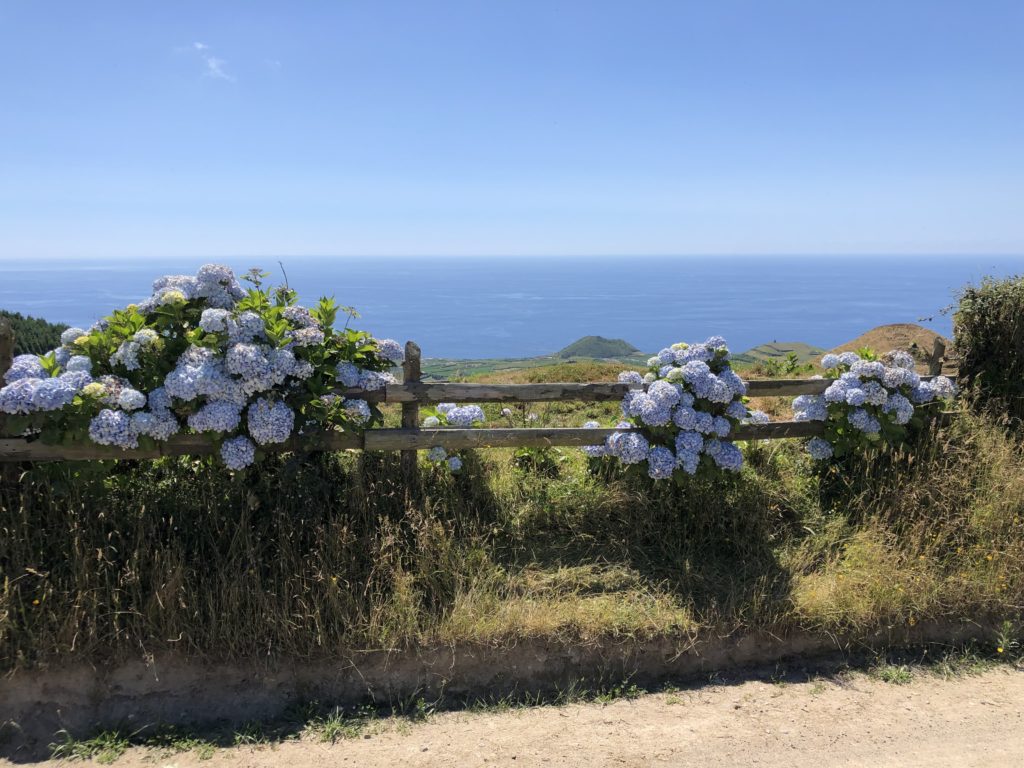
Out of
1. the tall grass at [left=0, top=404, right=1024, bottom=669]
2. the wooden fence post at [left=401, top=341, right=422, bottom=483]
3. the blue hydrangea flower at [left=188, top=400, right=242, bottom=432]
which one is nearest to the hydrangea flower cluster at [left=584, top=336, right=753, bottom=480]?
the tall grass at [left=0, top=404, right=1024, bottom=669]

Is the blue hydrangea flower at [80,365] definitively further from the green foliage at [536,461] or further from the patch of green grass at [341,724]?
the green foliage at [536,461]

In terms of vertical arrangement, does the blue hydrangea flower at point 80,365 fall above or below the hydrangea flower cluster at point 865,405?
above

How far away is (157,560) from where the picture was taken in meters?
4.51

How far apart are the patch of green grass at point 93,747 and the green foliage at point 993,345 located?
8.47 meters

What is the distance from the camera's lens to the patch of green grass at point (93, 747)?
3958 millimetres

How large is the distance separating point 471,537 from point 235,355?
7.84 ft

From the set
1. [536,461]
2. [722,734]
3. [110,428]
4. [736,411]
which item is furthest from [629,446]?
[110,428]

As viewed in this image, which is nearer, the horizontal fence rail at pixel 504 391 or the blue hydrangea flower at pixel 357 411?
the blue hydrangea flower at pixel 357 411

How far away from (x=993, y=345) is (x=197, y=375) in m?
8.31

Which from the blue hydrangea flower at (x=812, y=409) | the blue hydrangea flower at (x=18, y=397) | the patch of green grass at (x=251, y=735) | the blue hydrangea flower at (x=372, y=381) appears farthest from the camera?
the blue hydrangea flower at (x=812, y=409)

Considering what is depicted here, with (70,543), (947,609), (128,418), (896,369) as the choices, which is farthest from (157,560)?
(896,369)

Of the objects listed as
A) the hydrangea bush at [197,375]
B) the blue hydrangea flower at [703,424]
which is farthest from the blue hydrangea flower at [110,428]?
the blue hydrangea flower at [703,424]

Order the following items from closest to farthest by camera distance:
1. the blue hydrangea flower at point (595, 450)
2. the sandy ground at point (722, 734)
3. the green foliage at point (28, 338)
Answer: the sandy ground at point (722, 734) < the green foliage at point (28, 338) < the blue hydrangea flower at point (595, 450)

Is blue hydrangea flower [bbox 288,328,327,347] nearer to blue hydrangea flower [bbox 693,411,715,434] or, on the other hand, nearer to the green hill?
blue hydrangea flower [bbox 693,411,715,434]
